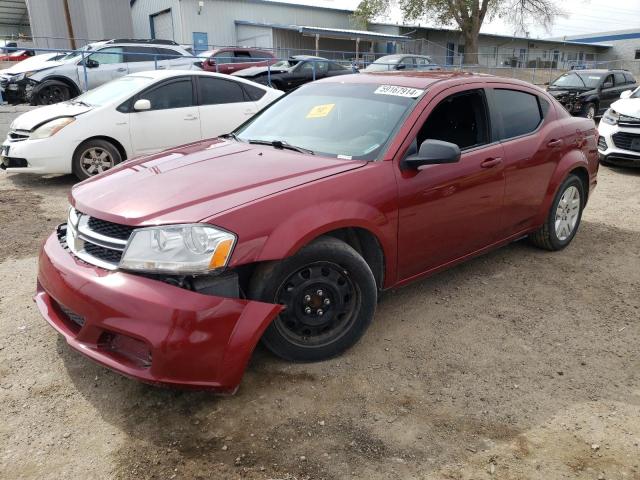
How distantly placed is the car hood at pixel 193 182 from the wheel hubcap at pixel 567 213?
2.51 m

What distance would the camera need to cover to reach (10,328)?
3363 mm

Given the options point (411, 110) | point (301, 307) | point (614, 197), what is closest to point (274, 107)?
point (411, 110)

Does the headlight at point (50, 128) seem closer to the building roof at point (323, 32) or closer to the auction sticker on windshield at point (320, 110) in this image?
the auction sticker on windshield at point (320, 110)

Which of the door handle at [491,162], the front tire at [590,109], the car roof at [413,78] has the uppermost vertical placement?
the car roof at [413,78]

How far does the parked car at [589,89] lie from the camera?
14.6 m

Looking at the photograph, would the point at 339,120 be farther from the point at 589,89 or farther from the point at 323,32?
the point at 323,32

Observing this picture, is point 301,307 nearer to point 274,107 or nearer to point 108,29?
point 274,107

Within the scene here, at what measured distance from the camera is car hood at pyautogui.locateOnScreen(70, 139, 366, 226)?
2.58 metres

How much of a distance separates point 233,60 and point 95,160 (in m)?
10.4

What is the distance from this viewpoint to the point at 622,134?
8.54 m

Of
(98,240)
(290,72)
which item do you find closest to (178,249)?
(98,240)

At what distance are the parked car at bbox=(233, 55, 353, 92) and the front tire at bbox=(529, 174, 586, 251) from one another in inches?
432

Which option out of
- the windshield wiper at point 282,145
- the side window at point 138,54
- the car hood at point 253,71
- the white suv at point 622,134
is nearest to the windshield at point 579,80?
the white suv at point 622,134

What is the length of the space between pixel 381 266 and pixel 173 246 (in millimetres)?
1314
